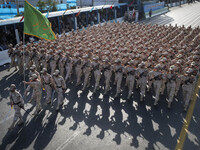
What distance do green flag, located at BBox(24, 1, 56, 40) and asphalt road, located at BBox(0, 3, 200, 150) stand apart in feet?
10.6

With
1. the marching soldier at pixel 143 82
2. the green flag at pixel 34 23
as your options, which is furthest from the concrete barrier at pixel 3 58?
the marching soldier at pixel 143 82

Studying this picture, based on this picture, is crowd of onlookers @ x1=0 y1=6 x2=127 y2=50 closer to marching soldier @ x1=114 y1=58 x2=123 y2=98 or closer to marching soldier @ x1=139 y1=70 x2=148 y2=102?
marching soldier @ x1=114 y1=58 x2=123 y2=98

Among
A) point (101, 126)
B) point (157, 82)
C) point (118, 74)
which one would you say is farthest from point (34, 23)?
point (157, 82)

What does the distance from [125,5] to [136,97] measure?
26595 mm

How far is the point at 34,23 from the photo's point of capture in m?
8.00

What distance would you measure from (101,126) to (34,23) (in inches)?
199

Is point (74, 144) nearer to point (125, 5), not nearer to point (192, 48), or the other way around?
point (192, 48)

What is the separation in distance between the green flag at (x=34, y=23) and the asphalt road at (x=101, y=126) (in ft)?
10.6

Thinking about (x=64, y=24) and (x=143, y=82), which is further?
(x=64, y=24)

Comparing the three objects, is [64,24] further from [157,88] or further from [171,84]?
[171,84]

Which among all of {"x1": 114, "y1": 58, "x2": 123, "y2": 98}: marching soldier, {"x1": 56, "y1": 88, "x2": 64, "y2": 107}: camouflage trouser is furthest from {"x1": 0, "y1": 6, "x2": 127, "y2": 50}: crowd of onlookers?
{"x1": 114, "y1": 58, "x2": 123, "y2": 98}: marching soldier

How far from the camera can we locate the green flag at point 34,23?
7.83m

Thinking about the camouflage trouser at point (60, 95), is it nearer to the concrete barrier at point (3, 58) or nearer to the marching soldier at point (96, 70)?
the marching soldier at point (96, 70)

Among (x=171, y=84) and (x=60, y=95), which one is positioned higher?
(x=171, y=84)
